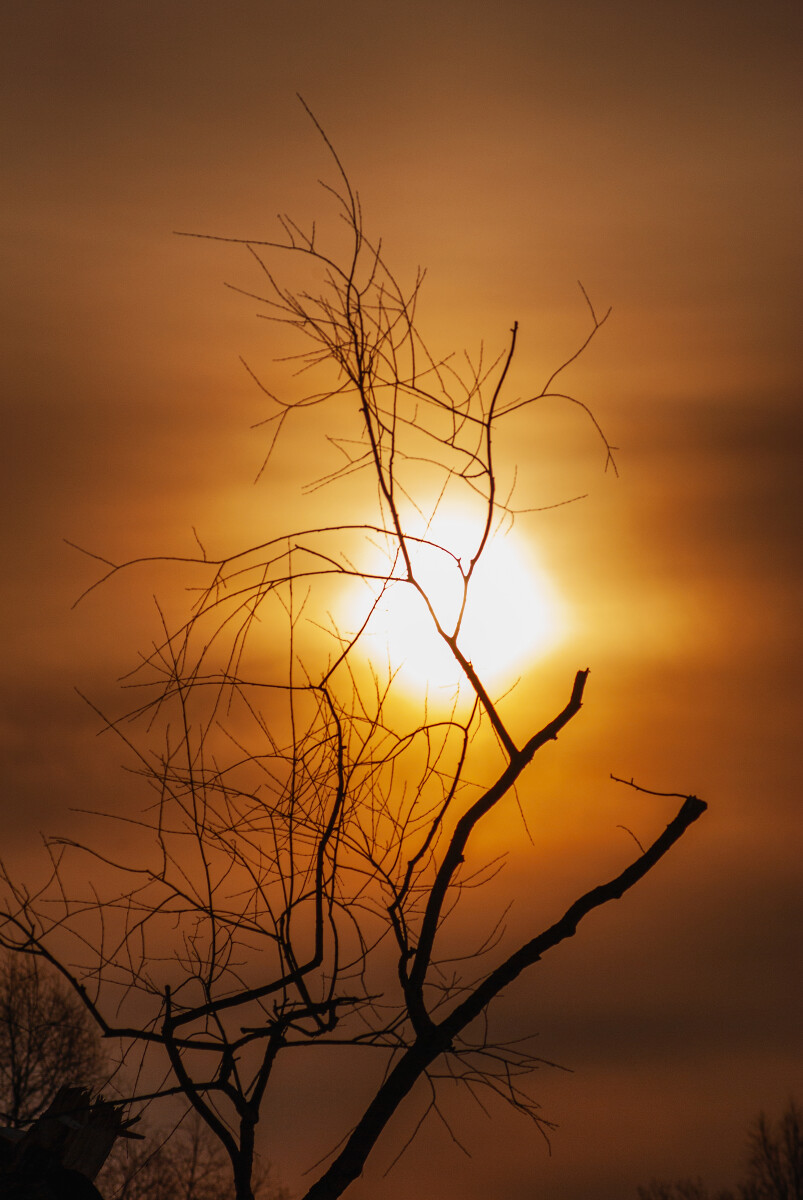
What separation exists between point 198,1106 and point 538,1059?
1.18 metres

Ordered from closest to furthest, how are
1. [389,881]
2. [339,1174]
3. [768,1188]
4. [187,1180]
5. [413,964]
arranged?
[339,1174]
[413,964]
[389,881]
[187,1180]
[768,1188]

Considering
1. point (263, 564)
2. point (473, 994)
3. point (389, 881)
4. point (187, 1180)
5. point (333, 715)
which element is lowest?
A: point (473, 994)

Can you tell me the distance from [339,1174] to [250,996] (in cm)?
63

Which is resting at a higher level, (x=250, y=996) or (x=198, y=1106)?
(x=250, y=996)

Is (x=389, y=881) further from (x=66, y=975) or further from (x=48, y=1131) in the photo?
(x=48, y=1131)

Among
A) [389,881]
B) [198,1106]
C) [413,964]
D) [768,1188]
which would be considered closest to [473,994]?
[413,964]

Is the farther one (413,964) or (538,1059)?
(538,1059)

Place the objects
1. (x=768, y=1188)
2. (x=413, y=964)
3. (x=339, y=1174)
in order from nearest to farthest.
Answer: (x=339, y=1174) < (x=413, y=964) < (x=768, y=1188)

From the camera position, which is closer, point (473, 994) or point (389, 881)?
point (473, 994)

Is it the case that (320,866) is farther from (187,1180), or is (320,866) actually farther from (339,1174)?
(187,1180)

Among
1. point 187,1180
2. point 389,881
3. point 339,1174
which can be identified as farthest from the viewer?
point 187,1180

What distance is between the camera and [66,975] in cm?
397

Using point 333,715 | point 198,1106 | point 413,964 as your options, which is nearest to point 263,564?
point 333,715

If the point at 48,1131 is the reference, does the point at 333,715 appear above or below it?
above
